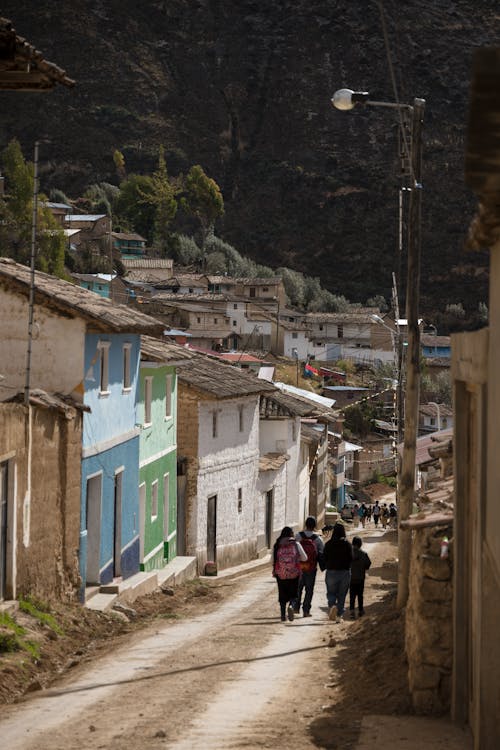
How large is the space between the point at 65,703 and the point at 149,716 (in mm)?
1196

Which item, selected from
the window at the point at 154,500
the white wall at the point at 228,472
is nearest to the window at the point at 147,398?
the window at the point at 154,500

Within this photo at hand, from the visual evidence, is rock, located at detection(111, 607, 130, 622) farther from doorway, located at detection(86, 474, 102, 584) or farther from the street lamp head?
the street lamp head

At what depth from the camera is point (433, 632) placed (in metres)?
11.2

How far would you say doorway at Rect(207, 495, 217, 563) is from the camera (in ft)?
107

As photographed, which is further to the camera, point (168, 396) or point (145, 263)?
point (145, 263)

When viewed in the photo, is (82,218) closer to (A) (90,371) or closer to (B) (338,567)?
(A) (90,371)

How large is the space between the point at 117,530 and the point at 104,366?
298 cm

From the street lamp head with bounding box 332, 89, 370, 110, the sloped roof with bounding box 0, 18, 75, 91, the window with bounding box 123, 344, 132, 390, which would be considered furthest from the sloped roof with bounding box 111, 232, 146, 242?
the sloped roof with bounding box 0, 18, 75, 91

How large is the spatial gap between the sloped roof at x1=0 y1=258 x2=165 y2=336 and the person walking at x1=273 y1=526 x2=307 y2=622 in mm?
4143

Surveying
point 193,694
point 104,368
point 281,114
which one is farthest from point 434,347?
point 193,694

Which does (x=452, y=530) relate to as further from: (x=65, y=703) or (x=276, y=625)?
(x=276, y=625)

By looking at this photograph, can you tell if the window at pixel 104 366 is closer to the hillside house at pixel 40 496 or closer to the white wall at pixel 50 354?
the white wall at pixel 50 354

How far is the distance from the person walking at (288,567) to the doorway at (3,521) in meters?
3.76

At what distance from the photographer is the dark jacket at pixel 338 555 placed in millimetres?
18359
